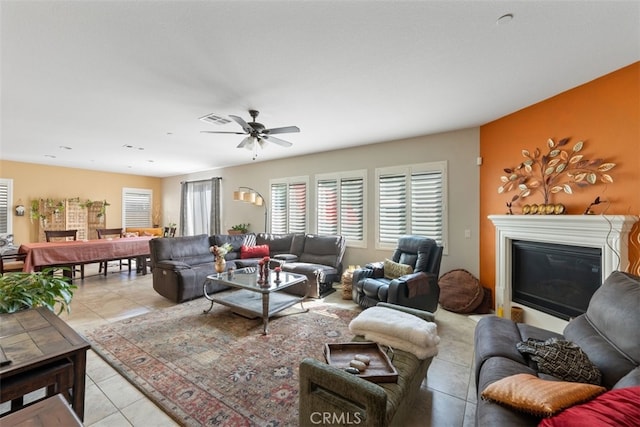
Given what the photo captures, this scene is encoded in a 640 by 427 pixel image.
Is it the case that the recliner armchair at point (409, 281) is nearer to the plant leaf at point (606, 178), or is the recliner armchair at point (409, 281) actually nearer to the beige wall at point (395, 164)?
the beige wall at point (395, 164)

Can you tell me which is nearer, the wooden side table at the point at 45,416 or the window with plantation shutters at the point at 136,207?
the wooden side table at the point at 45,416

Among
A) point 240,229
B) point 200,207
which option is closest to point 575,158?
point 240,229

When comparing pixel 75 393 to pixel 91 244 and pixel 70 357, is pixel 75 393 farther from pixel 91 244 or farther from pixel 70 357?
pixel 91 244

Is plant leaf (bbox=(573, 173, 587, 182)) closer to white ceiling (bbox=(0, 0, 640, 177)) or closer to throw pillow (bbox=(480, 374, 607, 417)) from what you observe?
white ceiling (bbox=(0, 0, 640, 177))

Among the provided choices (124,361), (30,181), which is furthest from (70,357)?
(30,181)

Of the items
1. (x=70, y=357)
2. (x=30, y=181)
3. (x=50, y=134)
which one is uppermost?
(x=50, y=134)

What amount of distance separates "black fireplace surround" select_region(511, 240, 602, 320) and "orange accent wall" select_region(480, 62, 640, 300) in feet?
1.17

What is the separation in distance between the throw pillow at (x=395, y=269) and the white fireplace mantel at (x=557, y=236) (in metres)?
1.16

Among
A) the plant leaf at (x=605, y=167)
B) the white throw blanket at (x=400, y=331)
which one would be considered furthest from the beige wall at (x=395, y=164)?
the white throw blanket at (x=400, y=331)

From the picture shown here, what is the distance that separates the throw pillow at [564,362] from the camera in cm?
141

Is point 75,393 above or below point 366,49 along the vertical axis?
below

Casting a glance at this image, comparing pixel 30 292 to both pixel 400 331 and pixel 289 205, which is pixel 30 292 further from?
pixel 289 205

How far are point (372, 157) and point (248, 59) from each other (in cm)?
318

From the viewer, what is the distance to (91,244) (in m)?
5.05
